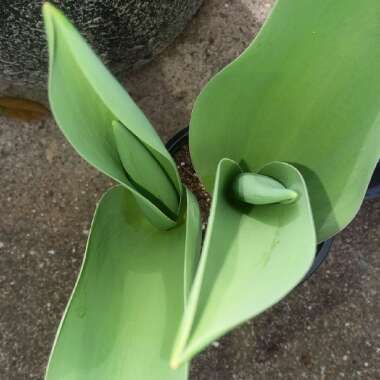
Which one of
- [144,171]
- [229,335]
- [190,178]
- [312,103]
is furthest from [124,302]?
[229,335]

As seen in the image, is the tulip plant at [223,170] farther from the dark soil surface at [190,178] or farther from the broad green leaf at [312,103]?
the dark soil surface at [190,178]

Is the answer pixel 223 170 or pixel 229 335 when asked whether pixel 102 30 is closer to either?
pixel 223 170

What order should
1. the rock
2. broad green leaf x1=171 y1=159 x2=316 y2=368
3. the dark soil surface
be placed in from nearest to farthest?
broad green leaf x1=171 y1=159 x2=316 y2=368 < the rock < the dark soil surface

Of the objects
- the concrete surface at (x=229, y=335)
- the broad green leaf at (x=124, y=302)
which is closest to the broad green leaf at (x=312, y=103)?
the broad green leaf at (x=124, y=302)

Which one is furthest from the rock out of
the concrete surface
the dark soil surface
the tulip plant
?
the tulip plant

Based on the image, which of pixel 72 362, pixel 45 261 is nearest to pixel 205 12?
pixel 45 261

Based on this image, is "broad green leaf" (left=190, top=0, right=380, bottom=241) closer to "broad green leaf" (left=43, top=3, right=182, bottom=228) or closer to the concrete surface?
"broad green leaf" (left=43, top=3, right=182, bottom=228)

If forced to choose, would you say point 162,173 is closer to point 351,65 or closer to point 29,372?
point 351,65
